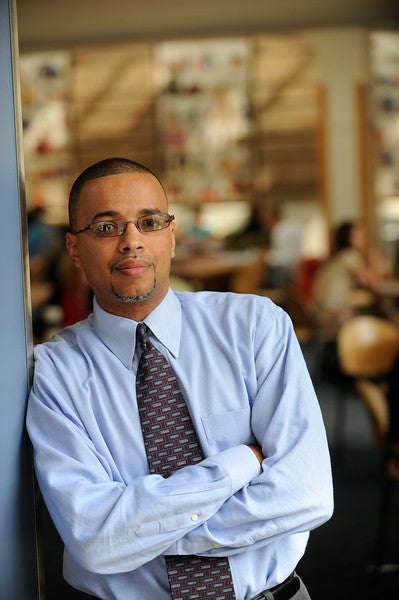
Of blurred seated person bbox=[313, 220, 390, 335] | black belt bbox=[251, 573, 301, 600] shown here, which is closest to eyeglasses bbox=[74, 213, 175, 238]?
black belt bbox=[251, 573, 301, 600]

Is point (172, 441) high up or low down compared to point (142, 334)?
down

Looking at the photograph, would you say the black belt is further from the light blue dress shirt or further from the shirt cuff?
the shirt cuff

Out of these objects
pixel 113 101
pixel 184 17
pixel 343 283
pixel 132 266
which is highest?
pixel 184 17

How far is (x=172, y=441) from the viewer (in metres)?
1.68

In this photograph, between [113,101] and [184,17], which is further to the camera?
[113,101]

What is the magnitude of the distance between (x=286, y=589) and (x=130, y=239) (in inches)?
28.2

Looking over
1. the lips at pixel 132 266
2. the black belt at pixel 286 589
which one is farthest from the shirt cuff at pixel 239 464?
the lips at pixel 132 266

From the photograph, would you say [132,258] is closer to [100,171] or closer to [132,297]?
[132,297]

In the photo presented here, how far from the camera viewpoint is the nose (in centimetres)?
167

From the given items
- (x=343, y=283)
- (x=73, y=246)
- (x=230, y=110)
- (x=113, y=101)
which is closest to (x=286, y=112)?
(x=230, y=110)

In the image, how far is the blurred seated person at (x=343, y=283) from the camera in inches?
280

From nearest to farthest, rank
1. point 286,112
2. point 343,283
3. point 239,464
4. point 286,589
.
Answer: point 239,464 < point 286,589 < point 343,283 < point 286,112

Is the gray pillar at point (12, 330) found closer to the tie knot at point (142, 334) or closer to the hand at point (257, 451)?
the tie knot at point (142, 334)

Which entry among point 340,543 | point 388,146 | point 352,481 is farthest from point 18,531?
point 388,146
